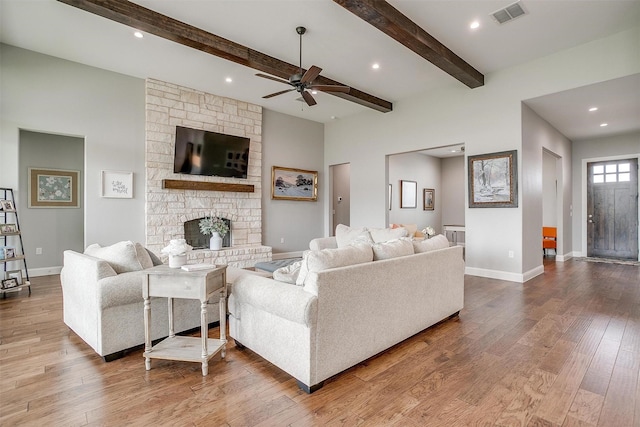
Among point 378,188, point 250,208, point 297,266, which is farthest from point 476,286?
point 250,208

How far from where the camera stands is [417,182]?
9.43 metres

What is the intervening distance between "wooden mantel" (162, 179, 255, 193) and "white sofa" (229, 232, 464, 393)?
3.67 m

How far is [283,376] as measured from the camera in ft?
7.11

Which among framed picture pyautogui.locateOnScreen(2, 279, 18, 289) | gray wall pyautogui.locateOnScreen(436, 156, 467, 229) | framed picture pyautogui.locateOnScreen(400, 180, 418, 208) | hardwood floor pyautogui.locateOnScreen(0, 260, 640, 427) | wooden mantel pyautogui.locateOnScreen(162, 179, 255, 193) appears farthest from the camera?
gray wall pyautogui.locateOnScreen(436, 156, 467, 229)

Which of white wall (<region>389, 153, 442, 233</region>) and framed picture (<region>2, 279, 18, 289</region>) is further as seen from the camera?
white wall (<region>389, 153, 442, 233</region>)

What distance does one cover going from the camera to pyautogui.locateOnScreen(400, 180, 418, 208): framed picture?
8888 mm

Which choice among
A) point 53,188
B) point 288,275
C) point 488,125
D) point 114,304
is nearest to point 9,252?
point 53,188

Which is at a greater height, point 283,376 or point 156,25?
point 156,25

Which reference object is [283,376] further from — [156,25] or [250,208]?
[250,208]

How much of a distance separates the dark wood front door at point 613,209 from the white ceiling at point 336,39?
187cm

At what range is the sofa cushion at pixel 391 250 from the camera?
102 inches

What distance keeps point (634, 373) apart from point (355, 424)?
203cm

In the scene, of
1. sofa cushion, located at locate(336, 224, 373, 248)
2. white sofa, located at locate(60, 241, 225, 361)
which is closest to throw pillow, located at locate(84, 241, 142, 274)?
white sofa, located at locate(60, 241, 225, 361)

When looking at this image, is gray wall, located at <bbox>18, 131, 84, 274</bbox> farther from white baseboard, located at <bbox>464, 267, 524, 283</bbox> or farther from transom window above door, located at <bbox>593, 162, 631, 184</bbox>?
transom window above door, located at <bbox>593, 162, 631, 184</bbox>
